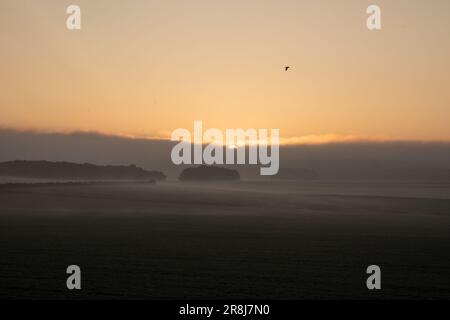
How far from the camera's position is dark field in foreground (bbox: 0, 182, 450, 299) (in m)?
16.6

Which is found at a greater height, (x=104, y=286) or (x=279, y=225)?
(x=279, y=225)

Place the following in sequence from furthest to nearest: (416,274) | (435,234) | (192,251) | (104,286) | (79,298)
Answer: (435,234) → (192,251) → (416,274) → (104,286) → (79,298)

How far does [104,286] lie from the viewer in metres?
16.9

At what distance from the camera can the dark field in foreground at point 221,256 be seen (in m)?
16.6

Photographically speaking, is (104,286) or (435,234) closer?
(104,286)

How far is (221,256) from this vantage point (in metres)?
22.8

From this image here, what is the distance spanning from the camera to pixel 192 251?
24.1 metres

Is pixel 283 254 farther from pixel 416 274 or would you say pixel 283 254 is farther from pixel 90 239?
pixel 90 239

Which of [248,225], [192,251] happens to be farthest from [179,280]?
[248,225]
